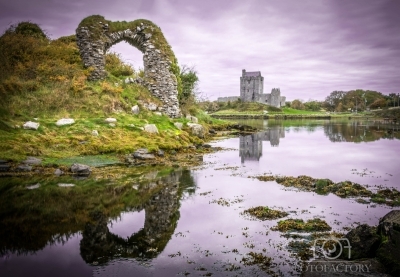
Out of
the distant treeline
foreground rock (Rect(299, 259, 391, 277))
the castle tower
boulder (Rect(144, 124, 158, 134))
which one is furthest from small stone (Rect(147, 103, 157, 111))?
the distant treeline

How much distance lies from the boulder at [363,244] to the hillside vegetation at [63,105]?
48.1 ft

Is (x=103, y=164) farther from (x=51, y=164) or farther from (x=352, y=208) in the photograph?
(x=352, y=208)

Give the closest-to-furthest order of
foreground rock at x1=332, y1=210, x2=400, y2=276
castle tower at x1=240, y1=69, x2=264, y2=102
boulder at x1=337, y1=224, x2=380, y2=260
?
foreground rock at x1=332, y1=210, x2=400, y2=276, boulder at x1=337, y1=224, x2=380, y2=260, castle tower at x1=240, y1=69, x2=264, y2=102

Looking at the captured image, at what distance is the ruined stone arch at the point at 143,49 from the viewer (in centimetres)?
2603

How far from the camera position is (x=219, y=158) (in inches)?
839

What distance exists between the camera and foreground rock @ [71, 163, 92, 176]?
586 inches

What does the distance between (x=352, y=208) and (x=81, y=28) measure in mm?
24798

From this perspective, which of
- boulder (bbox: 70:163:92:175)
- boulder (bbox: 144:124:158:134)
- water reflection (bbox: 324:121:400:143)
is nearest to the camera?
boulder (bbox: 70:163:92:175)

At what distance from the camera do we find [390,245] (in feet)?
21.3

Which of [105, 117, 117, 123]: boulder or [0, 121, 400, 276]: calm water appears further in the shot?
[105, 117, 117, 123]: boulder

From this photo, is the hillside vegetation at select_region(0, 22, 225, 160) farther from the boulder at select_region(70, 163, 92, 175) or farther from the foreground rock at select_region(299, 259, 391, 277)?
the foreground rock at select_region(299, 259, 391, 277)

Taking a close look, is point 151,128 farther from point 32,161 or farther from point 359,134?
point 359,134

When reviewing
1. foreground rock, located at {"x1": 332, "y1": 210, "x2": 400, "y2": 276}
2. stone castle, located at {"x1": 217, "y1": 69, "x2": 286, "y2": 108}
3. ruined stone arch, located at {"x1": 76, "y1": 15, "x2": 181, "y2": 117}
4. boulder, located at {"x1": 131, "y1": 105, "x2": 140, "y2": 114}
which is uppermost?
stone castle, located at {"x1": 217, "y1": 69, "x2": 286, "y2": 108}

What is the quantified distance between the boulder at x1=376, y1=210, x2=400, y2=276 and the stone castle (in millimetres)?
149494
